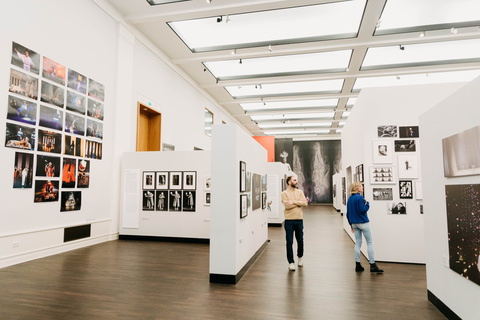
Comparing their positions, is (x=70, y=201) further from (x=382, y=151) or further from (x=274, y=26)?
(x=274, y=26)

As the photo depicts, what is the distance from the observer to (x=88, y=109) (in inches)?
334

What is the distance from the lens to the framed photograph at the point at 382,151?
7.05 metres

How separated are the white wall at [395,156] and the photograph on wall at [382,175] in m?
0.09

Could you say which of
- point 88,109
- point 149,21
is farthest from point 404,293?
point 149,21

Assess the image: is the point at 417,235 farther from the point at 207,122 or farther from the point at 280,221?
the point at 207,122

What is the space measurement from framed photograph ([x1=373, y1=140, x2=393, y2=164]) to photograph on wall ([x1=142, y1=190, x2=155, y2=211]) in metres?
6.60

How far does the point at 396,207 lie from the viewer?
22.6ft

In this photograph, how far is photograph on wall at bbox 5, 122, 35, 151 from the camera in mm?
6187

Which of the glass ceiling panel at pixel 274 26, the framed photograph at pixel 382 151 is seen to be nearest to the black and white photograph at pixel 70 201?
the glass ceiling panel at pixel 274 26

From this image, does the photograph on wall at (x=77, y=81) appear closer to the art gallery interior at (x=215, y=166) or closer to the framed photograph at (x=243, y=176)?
the art gallery interior at (x=215, y=166)

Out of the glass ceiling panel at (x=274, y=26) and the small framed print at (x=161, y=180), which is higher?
the glass ceiling panel at (x=274, y=26)

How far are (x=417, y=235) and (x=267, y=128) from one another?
19.6 meters

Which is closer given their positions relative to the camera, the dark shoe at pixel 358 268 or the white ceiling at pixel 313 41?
the dark shoe at pixel 358 268

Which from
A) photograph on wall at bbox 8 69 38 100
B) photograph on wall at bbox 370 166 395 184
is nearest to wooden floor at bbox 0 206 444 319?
photograph on wall at bbox 370 166 395 184
